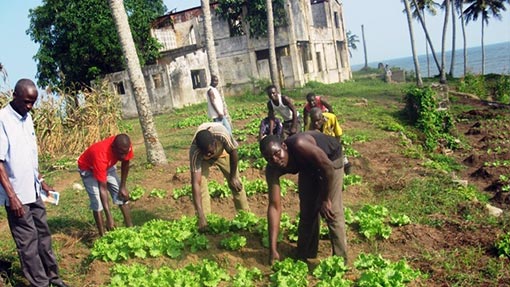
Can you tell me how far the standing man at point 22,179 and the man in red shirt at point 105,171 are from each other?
1.17 metres

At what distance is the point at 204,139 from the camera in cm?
547

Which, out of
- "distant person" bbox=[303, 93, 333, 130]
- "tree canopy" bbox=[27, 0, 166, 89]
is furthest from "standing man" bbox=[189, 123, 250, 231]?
"tree canopy" bbox=[27, 0, 166, 89]

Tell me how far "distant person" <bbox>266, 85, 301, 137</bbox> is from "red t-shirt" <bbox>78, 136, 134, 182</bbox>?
12.0ft

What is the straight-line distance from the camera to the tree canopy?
82.9 feet

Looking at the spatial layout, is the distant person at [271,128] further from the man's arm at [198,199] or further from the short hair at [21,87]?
the short hair at [21,87]

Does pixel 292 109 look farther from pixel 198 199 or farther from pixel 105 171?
pixel 105 171

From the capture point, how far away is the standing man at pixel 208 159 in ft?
18.3

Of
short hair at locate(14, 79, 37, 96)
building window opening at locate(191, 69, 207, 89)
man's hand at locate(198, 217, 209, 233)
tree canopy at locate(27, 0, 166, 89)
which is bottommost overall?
man's hand at locate(198, 217, 209, 233)

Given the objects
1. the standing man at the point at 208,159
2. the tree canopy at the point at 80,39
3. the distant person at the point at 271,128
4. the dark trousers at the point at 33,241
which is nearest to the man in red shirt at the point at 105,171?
the standing man at the point at 208,159

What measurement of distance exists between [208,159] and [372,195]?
3.60 meters

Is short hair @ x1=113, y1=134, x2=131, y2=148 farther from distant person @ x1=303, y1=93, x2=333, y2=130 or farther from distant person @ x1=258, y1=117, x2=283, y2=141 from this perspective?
distant person @ x1=303, y1=93, x2=333, y2=130

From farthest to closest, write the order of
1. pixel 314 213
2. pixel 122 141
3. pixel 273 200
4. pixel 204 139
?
pixel 122 141 < pixel 204 139 < pixel 314 213 < pixel 273 200

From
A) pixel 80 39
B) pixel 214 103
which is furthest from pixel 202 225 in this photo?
pixel 80 39

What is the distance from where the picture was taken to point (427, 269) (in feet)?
16.9
